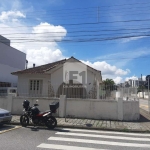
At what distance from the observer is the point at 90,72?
16016 millimetres

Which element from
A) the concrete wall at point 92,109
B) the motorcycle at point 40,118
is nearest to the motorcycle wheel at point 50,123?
the motorcycle at point 40,118

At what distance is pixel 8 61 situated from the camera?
27.8 m

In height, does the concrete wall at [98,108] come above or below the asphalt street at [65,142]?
above

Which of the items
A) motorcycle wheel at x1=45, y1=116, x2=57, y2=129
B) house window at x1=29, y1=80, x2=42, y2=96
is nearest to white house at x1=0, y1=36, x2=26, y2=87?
house window at x1=29, y1=80, x2=42, y2=96

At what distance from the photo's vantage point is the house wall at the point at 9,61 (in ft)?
78.9

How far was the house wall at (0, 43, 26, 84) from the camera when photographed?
78.9 feet

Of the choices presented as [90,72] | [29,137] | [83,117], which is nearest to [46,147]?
[29,137]

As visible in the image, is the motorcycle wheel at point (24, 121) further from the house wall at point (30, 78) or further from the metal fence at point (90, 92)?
the house wall at point (30, 78)

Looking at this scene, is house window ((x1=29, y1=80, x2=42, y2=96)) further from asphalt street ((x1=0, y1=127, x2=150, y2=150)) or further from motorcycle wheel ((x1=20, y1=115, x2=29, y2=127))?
asphalt street ((x1=0, y1=127, x2=150, y2=150))

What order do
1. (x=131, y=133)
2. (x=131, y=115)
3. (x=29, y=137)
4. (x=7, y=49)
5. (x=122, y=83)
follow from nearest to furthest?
(x=29, y=137)
(x=131, y=133)
(x=131, y=115)
(x=122, y=83)
(x=7, y=49)

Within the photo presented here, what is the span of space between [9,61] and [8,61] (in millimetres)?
272

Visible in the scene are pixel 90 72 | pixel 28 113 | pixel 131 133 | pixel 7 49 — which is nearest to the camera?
pixel 131 133

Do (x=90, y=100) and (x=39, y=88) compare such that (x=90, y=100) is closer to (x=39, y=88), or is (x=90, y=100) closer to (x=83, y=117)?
(x=83, y=117)

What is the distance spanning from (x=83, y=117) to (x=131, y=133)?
368 centimetres
